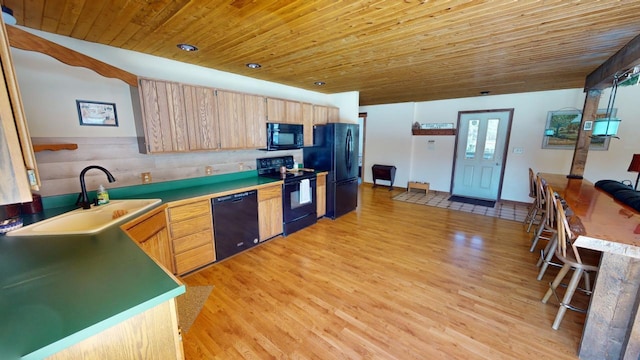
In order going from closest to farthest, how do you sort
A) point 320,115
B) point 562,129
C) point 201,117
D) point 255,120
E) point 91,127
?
point 91,127 → point 201,117 → point 255,120 → point 320,115 → point 562,129

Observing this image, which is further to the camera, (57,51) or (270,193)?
(270,193)

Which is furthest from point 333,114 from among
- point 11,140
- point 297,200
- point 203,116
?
point 11,140

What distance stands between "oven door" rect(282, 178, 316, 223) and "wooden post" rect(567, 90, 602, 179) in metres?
4.06

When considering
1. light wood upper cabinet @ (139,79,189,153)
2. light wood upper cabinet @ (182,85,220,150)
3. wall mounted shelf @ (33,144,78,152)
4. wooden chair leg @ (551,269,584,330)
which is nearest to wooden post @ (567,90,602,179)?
wooden chair leg @ (551,269,584,330)

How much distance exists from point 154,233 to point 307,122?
8.98 ft

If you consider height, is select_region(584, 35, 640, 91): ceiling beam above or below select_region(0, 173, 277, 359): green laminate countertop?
above

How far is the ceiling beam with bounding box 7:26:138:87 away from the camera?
1.43 m

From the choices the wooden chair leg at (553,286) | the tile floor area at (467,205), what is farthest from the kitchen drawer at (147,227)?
the tile floor area at (467,205)

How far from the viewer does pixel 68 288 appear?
3.15 feet

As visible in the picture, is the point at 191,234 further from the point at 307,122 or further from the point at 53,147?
the point at 307,122

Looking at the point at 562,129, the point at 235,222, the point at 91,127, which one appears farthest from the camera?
Answer: the point at 562,129

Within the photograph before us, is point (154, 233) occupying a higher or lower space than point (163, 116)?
lower

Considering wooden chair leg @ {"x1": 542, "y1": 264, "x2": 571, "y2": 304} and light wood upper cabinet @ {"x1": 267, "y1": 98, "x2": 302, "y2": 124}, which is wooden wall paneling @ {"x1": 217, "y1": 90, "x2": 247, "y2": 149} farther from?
wooden chair leg @ {"x1": 542, "y1": 264, "x2": 571, "y2": 304}

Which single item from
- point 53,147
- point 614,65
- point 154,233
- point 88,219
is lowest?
point 154,233
